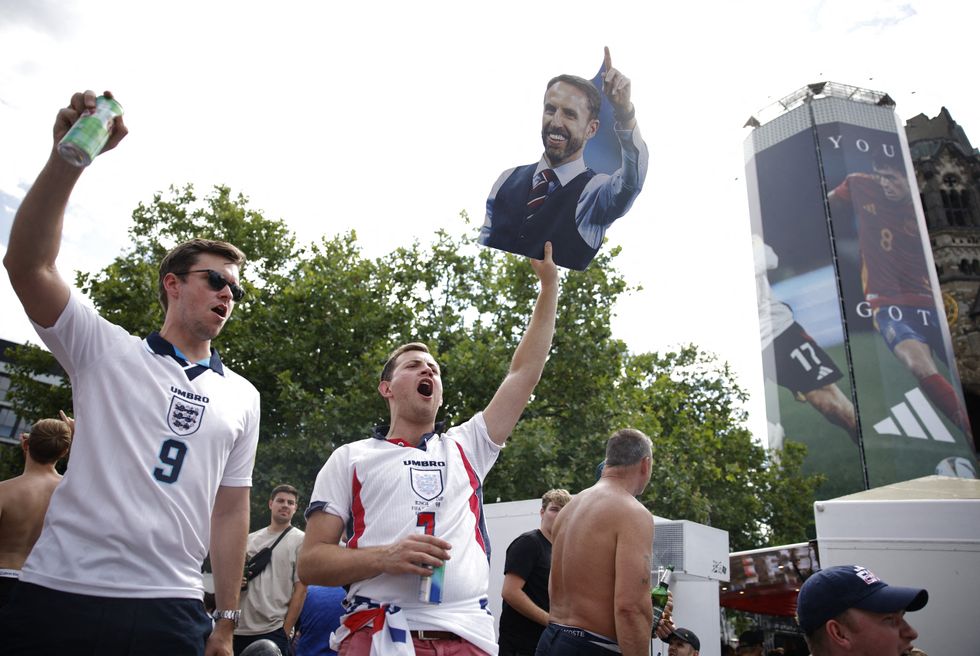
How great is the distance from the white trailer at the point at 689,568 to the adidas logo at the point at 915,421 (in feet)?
121

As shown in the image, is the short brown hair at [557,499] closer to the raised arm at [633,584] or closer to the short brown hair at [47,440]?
the raised arm at [633,584]

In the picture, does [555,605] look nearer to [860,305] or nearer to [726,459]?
[726,459]

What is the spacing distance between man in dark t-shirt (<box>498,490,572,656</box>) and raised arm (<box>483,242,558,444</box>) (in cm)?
238

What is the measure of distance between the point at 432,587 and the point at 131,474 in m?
1.06

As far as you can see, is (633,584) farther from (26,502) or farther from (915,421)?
(915,421)

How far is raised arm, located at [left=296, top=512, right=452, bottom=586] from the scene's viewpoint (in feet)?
7.61

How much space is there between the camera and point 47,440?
14.8ft

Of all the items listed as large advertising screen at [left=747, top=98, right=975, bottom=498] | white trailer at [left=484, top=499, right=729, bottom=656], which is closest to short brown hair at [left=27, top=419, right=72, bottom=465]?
white trailer at [left=484, top=499, right=729, bottom=656]

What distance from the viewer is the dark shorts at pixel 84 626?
2016 mm

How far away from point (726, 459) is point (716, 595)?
1767 cm

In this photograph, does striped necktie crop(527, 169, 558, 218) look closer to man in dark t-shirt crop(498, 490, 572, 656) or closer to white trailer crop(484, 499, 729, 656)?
man in dark t-shirt crop(498, 490, 572, 656)

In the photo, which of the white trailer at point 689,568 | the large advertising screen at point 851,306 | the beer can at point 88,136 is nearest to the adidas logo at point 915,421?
the large advertising screen at point 851,306

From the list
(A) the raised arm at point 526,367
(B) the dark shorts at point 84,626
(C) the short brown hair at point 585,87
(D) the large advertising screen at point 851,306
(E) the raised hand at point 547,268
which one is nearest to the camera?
(B) the dark shorts at point 84,626

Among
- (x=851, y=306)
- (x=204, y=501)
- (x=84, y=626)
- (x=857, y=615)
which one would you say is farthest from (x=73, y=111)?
(x=851, y=306)
